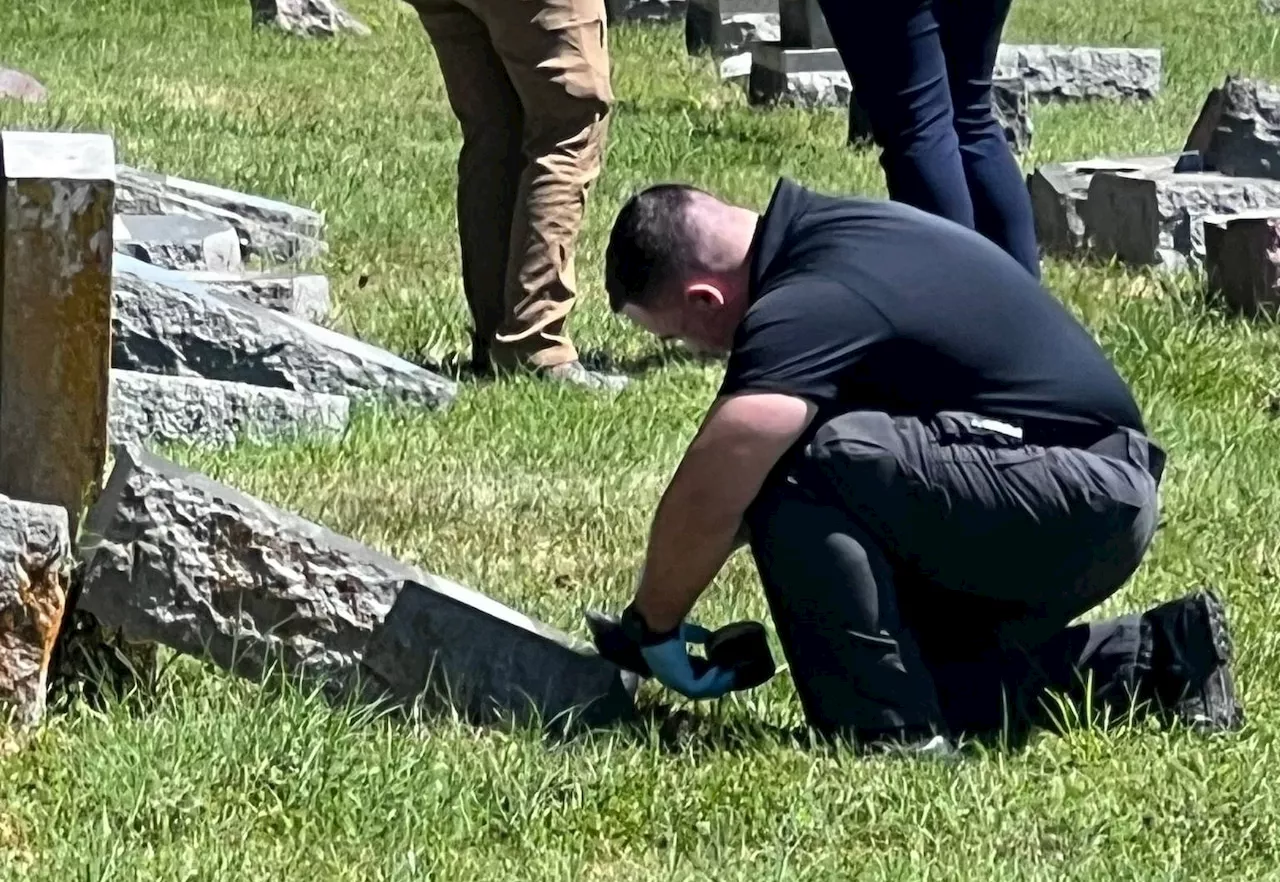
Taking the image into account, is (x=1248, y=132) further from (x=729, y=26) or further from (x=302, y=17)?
(x=302, y=17)

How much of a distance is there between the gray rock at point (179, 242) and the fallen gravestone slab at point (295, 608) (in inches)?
113

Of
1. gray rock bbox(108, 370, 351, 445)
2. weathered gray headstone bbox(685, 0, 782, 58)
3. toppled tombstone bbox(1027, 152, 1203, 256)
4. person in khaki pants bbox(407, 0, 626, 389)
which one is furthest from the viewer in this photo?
weathered gray headstone bbox(685, 0, 782, 58)

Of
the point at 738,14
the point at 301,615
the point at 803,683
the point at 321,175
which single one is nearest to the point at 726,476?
the point at 803,683

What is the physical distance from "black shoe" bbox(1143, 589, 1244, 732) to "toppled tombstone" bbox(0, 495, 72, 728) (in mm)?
1730

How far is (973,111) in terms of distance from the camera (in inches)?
208

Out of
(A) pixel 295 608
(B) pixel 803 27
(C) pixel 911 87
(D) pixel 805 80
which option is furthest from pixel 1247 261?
(B) pixel 803 27

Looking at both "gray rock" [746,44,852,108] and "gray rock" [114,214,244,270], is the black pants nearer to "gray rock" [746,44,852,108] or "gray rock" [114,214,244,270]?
"gray rock" [114,214,244,270]

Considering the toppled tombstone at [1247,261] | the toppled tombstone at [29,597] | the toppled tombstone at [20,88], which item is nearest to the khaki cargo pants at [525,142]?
the toppled tombstone at [1247,261]

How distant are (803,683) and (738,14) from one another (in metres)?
10.0

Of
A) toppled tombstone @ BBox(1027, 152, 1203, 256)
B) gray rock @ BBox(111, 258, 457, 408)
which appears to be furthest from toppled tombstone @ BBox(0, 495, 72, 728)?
toppled tombstone @ BBox(1027, 152, 1203, 256)

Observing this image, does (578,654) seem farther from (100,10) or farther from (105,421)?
(100,10)

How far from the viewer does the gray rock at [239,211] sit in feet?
23.0

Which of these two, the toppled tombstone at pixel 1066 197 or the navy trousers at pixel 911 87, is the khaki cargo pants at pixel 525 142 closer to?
the navy trousers at pixel 911 87

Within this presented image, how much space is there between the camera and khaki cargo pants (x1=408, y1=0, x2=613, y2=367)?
5.42 metres
